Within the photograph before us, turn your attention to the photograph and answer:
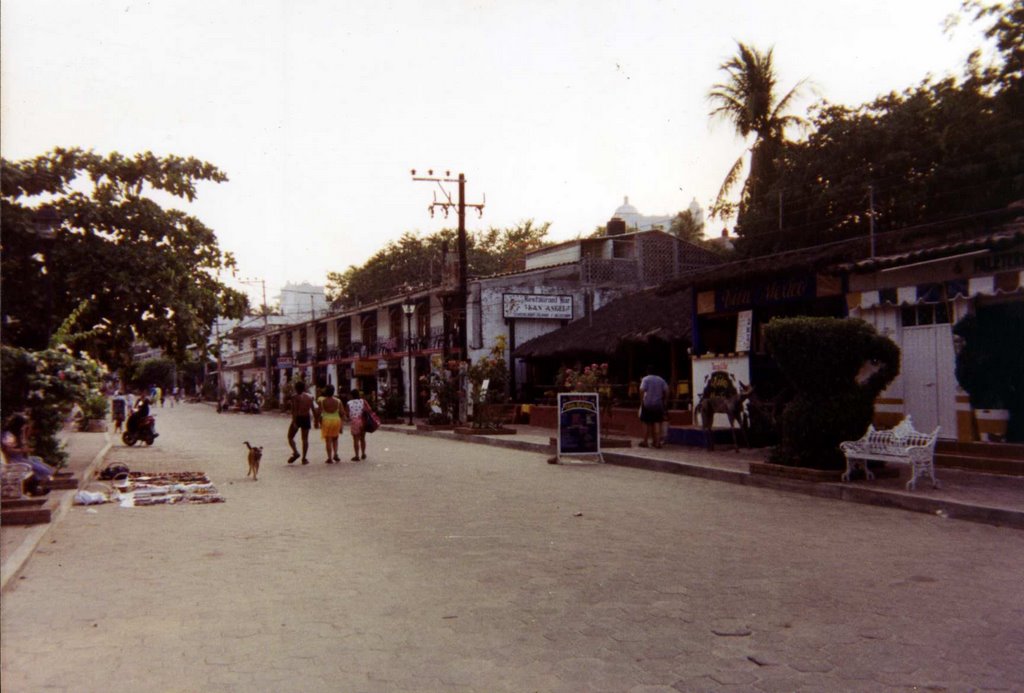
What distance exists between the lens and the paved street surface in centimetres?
468

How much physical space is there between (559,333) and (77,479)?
2237 centimetres

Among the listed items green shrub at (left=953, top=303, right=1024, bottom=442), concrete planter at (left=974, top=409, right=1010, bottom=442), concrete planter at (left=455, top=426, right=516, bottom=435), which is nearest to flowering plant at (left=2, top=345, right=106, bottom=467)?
green shrub at (left=953, top=303, right=1024, bottom=442)

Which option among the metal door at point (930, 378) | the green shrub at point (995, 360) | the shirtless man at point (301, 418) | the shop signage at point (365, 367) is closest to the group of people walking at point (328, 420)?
the shirtless man at point (301, 418)

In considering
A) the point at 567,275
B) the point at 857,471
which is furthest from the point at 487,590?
the point at 567,275

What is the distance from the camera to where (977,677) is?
4.53 metres

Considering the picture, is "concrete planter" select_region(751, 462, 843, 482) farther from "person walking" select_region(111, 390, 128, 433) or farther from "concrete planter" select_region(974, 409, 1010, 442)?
"person walking" select_region(111, 390, 128, 433)

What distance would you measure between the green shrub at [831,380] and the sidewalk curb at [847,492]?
63 centimetres

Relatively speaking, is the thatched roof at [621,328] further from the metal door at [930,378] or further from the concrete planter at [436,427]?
the metal door at [930,378]

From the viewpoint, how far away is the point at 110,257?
581 inches

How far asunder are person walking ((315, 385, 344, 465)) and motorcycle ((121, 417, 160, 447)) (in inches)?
301

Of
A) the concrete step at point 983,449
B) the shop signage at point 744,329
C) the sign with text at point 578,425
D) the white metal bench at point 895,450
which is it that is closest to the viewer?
the white metal bench at point 895,450

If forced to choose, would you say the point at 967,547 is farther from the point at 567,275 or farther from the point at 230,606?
the point at 567,275

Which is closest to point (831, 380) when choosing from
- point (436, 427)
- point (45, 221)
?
point (45, 221)

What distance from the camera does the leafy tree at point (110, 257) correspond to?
14281 millimetres
